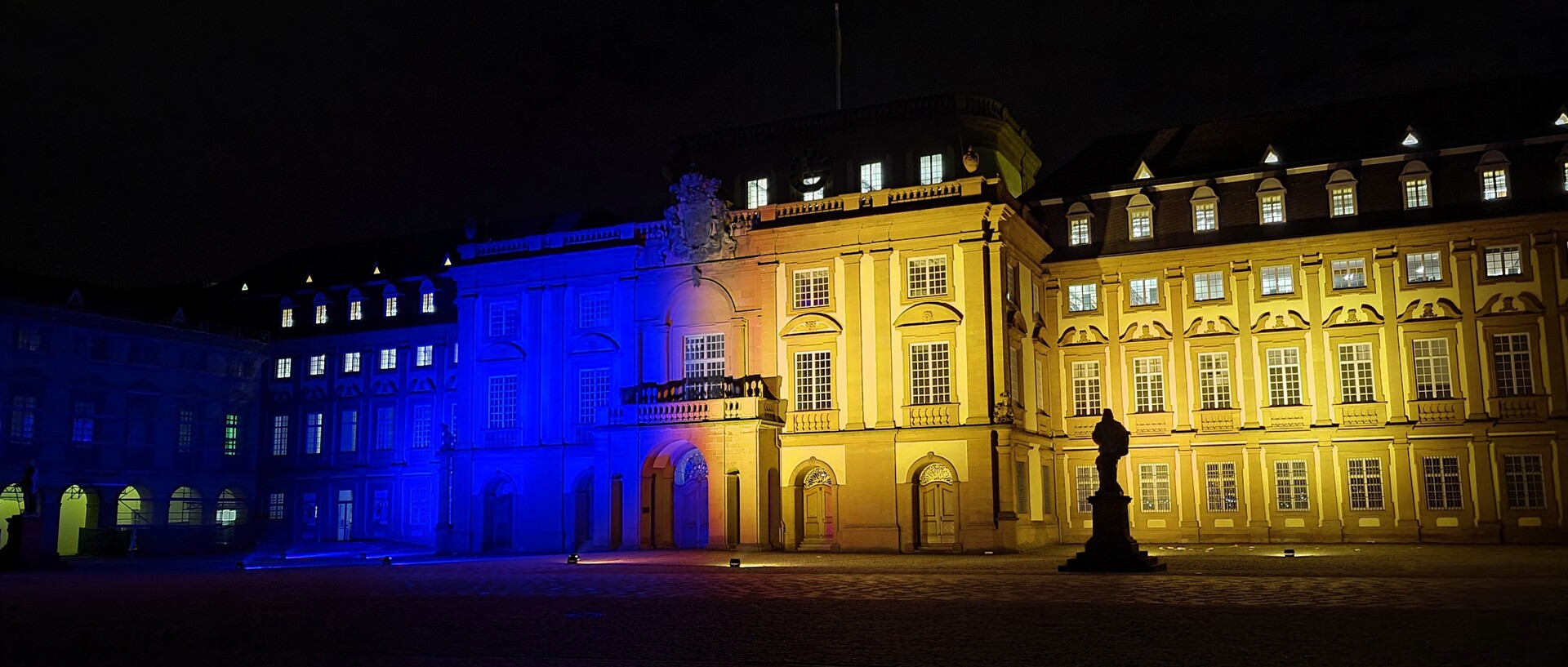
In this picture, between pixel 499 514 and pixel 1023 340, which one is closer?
pixel 1023 340

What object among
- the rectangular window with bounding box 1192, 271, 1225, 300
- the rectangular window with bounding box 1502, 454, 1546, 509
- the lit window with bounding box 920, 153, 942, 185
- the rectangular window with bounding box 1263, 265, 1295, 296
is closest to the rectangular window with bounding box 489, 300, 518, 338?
the lit window with bounding box 920, 153, 942, 185

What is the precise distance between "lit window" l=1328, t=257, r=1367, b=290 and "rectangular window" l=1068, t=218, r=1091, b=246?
29.3 ft

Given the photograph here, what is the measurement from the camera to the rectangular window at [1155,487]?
47562 millimetres

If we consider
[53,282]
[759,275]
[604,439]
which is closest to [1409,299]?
[759,275]

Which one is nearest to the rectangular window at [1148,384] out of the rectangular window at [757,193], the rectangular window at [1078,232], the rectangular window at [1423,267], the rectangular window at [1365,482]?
the rectangular window at [1078,232]

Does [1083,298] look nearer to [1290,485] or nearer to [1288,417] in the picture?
[1288,417]

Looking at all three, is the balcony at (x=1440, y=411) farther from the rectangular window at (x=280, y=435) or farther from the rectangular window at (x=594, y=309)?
the rectangular window at (x=280, y=435)

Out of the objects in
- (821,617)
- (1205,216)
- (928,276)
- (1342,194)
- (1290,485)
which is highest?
(1342,194)

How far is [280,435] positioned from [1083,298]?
43085 millimetres

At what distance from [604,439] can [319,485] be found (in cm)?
2585

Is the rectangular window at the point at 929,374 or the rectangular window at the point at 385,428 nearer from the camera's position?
the rectangular window at the point at 929,374

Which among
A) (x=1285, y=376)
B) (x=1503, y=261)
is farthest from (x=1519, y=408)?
(x=1285, y=376)

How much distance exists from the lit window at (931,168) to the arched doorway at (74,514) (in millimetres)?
42288

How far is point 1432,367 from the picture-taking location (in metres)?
44.8
